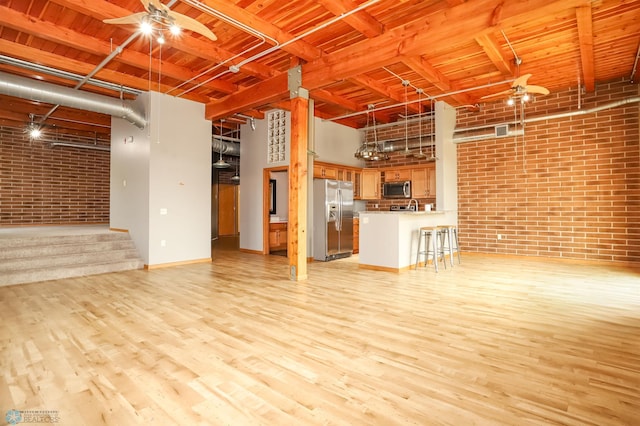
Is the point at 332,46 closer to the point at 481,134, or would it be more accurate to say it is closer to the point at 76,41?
the point at 76,41

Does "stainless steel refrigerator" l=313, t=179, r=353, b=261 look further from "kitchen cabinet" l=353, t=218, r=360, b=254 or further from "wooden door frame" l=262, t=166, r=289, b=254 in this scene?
"wooden door frame" l=262, t=166, r=289, b=254

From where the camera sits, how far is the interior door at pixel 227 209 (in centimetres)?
1311

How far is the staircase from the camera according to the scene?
547cm

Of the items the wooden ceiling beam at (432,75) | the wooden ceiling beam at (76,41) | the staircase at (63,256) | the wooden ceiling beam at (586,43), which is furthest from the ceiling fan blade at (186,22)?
the staircase at (63,256)

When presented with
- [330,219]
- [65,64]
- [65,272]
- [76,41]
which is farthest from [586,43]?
[65,272]

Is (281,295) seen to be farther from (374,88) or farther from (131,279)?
(374,88)

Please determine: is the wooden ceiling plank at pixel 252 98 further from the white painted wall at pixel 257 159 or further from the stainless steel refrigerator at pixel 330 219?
the stainless steel refrigerator at pixel 330 219

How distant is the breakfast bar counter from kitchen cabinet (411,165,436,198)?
191 centimetres

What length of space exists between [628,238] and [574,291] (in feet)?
10.4

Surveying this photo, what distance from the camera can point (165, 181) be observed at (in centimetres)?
684

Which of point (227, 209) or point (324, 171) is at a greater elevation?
point (324, 171)

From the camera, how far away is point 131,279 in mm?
5605

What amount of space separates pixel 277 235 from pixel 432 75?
528cm

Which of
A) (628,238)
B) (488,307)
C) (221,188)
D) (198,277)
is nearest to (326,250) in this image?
(198,277)
